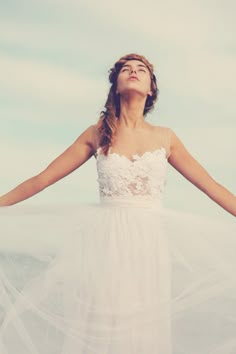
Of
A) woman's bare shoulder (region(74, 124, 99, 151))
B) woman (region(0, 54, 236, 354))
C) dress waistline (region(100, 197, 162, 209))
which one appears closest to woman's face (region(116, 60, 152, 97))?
woman (region(0, 54, 236, 354))

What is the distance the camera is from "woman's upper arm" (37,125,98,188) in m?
5.00

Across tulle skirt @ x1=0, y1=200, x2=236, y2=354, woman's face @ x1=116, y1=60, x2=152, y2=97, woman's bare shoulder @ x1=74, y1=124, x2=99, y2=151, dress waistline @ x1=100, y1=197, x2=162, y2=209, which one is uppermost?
woman's face @ x1=116, y1=60, x2=152, y2=97

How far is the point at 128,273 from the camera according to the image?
4.54m

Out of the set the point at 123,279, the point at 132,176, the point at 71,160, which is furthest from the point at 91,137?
the point at 123,279

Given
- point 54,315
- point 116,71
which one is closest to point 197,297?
point 54,315

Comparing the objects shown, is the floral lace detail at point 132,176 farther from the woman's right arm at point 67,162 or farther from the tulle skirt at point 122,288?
the woman's right arm at point 67,162

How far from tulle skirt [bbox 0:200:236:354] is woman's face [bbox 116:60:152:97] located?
30.9 inches

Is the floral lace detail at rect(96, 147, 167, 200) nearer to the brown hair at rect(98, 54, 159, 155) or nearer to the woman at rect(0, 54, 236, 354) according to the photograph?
the woman at rect(0, 54, 236, 354)

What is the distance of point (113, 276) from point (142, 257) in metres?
0.21

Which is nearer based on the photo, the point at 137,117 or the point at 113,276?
the point at 113,276

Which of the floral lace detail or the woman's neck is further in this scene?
the woman's neck

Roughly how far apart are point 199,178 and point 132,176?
520 millimetres

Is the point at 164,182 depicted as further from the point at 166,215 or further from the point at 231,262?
the point at 231,262

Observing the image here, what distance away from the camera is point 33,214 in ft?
16.6
